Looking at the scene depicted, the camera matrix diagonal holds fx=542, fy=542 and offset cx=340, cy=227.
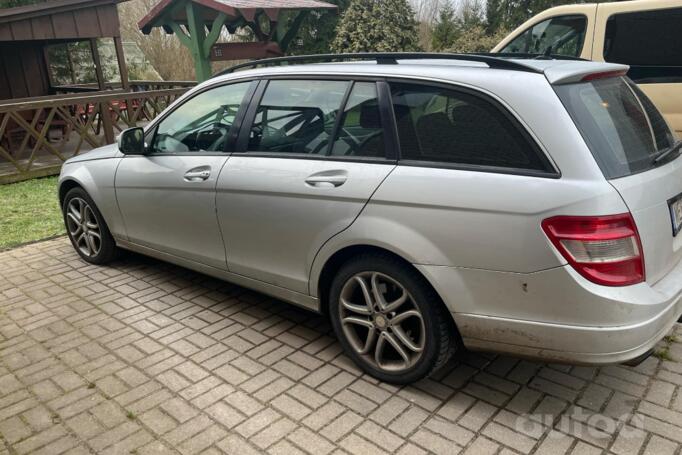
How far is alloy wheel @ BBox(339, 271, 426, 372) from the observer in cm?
273

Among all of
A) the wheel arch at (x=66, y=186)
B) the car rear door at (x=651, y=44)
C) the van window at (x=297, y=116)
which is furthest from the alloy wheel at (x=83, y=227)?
the car rear door at (x=651, y=44)

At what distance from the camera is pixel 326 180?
2863mm

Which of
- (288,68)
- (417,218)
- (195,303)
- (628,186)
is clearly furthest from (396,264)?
(195,303)

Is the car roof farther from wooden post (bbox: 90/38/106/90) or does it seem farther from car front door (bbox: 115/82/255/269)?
wooden post (bbox: 90/38/106/90)

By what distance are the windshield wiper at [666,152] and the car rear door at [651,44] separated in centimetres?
308

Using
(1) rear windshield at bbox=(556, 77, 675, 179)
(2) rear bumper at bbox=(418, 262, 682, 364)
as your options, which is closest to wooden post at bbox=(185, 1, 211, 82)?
(1) rear windshield at bbox=(556, 77, 675, 179)

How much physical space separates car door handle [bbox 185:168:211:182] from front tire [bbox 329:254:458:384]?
3.81 feet

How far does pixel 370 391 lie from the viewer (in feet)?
9.36

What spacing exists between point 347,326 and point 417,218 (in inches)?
32.7

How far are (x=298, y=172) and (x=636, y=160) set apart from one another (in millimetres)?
1653

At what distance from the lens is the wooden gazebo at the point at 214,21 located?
9328 mm

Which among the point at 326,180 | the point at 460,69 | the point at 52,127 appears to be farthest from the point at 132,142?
the point at 52,127

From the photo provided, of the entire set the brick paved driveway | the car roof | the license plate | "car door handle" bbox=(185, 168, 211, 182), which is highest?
the car roof

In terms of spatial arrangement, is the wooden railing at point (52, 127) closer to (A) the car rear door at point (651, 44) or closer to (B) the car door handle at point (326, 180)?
(B) the car door handle at point (326, 180)
